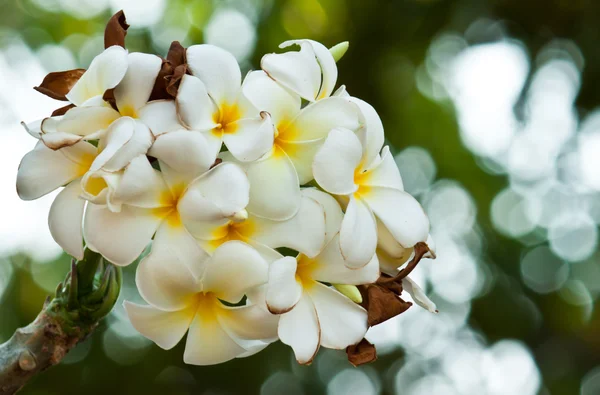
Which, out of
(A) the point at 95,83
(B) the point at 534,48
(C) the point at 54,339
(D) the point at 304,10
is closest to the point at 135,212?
(A) the point at 95,83

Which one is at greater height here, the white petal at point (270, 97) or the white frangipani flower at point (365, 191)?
the white petal at point (270, 97)

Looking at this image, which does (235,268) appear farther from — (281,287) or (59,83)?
(59,83)

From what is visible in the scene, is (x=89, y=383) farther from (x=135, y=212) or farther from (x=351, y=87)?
(x=135, y=212)

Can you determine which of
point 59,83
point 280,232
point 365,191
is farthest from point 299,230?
point 59,83

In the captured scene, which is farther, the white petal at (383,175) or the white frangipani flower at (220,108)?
the white petal at (383,175)

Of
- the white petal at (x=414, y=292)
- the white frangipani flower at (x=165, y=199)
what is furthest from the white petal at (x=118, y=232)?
the white petal at (x=414, y=292)

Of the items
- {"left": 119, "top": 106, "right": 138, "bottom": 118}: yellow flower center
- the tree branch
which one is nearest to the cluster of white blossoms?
{"left": 119, "top": 106, "right": 138, "bottom": 118}: yellow flower center

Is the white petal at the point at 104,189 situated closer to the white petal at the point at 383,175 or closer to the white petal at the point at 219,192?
the white petal at the point at 219,192
